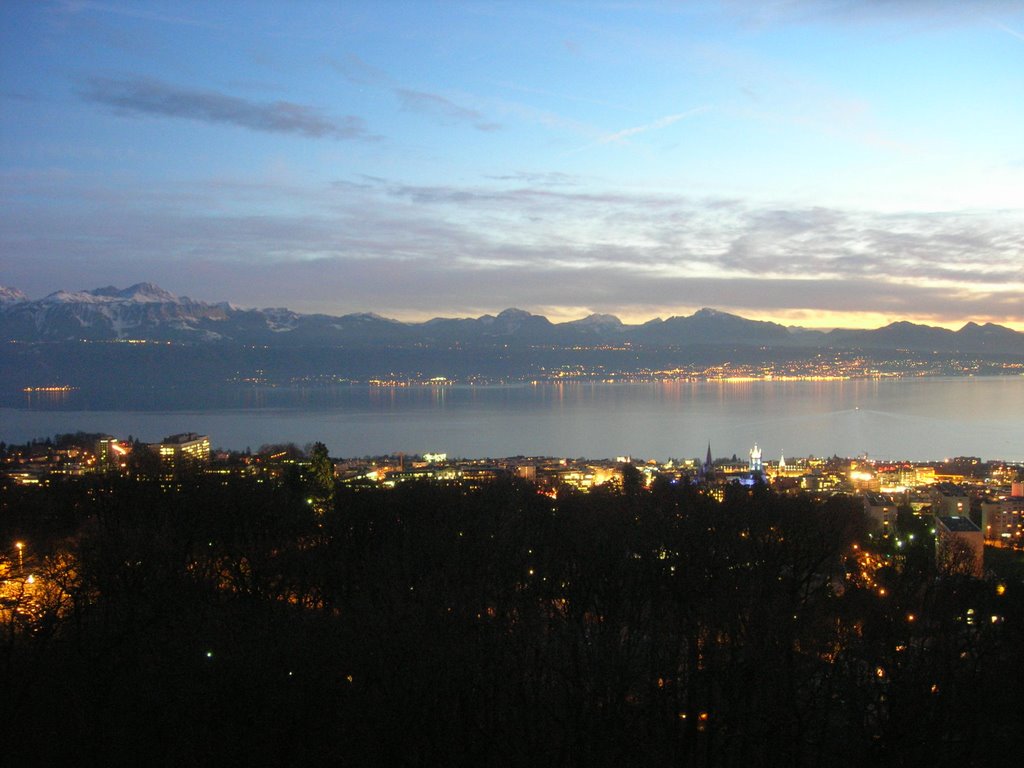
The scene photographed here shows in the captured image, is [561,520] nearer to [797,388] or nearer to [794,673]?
[794,673]

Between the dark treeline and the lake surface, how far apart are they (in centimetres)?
3046

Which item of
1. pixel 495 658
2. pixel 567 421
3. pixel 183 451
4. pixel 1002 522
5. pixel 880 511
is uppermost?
pixel 495 658

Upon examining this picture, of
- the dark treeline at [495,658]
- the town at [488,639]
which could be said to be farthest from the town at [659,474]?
the dark treeline at [495,658]

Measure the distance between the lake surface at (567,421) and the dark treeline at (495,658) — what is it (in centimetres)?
3046

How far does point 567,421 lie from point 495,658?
5031 cm

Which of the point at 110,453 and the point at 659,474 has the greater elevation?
the point at 110,453

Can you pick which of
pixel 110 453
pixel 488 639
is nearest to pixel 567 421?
pixel 110 453

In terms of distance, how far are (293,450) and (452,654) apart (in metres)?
25.2

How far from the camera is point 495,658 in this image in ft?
19.4

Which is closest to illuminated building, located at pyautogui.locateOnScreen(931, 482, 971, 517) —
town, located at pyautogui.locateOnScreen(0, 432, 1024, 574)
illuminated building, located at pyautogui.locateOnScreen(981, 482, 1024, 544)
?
town, located at pyautogui.locateOnScreen(0, 432, 1024, 574)

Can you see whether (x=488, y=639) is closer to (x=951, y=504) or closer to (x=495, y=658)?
(x=495, y=658)

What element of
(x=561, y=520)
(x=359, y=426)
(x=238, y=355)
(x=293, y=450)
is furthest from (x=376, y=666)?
(x=238, y=355)

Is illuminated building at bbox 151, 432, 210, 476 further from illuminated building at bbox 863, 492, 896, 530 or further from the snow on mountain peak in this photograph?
the snow on mountain peak

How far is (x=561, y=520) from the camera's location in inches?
470
